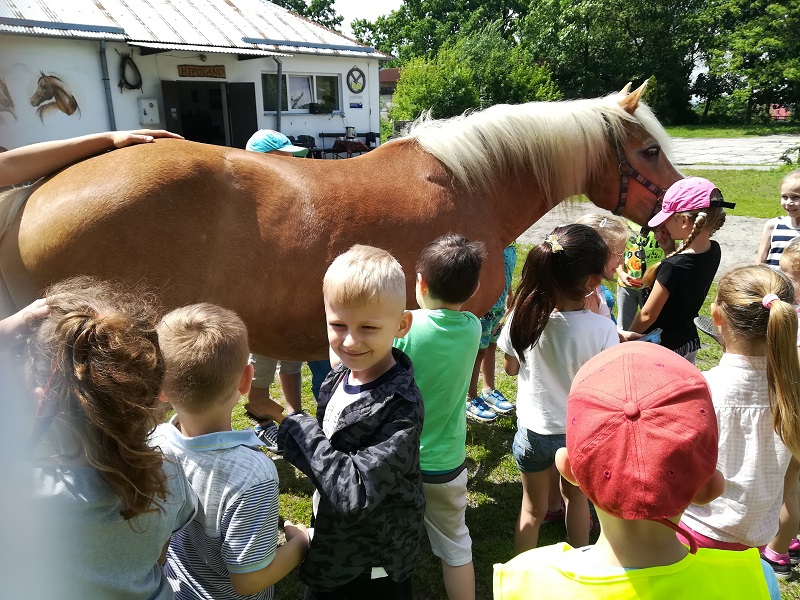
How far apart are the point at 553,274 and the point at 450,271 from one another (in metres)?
0.46

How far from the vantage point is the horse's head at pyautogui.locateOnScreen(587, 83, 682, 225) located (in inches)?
129

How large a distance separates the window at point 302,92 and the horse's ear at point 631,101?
13.7m

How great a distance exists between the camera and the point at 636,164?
10.9 feet

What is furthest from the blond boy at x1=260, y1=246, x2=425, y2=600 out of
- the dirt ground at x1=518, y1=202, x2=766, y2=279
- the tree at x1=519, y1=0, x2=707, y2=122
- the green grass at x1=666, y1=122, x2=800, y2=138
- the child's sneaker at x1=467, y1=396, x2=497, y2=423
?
the tree at x1=519, y1=0, x2=707, y2=122

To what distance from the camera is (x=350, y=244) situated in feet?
8.20

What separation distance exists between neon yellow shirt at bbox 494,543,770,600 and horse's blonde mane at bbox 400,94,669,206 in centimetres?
219

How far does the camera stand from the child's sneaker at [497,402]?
3.80 meters

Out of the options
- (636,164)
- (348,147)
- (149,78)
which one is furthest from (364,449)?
(348,147)

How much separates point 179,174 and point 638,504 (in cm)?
201

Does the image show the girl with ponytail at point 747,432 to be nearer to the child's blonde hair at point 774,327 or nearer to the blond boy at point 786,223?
the child's blonde hair at point 774,327

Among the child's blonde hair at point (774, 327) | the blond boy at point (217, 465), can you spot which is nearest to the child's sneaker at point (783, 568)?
the child's blonde hair at point (774, 327)

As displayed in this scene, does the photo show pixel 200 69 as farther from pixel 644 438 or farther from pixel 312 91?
pixel 644 438

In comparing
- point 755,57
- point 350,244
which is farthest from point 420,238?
point 755,57

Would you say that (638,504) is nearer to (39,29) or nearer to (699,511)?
(699,511)
